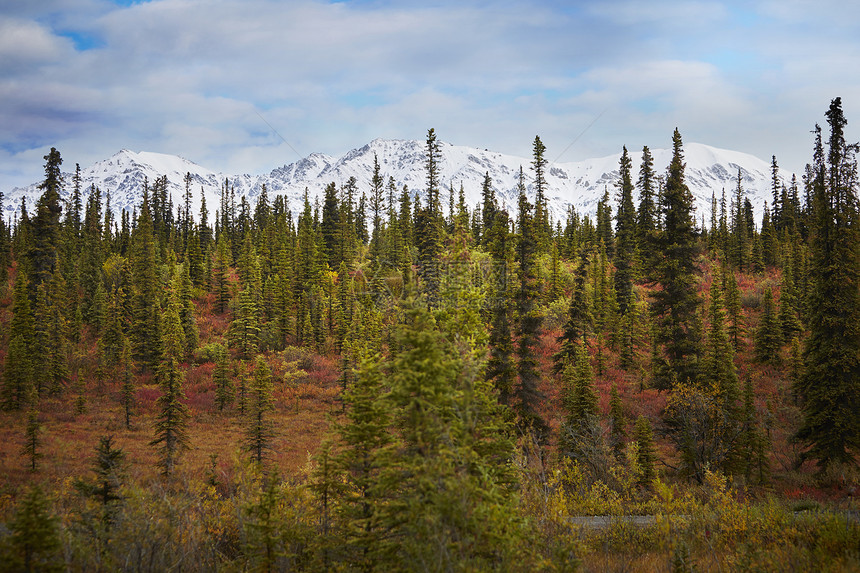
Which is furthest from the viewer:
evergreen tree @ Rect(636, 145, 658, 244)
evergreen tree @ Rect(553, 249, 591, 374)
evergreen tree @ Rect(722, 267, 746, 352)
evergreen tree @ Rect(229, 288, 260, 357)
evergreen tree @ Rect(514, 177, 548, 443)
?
evergreen tree @ Rect(229, 288, 260, 357)

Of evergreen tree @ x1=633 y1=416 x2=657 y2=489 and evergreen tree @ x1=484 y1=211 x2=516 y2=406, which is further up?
evergreen tree @ x1=484 y1=211 x2=516 y2=406

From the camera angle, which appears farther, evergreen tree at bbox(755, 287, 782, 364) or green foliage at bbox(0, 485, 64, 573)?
evergreen tree at bbox(755, 287, 782, 364)

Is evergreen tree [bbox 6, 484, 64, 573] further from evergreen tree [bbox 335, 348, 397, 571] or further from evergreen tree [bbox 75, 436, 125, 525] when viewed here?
evergreen tree [bbox 75, 436, 125, 525]

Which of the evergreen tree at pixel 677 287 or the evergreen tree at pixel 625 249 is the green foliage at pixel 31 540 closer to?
the evergreen tree at pixel 677 287

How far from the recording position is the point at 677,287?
23.9 meters

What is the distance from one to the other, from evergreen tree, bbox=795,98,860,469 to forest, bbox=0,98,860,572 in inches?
4.5

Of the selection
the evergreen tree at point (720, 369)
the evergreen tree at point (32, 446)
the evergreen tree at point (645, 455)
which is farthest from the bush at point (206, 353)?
the evergreen tree at point (720, 369)

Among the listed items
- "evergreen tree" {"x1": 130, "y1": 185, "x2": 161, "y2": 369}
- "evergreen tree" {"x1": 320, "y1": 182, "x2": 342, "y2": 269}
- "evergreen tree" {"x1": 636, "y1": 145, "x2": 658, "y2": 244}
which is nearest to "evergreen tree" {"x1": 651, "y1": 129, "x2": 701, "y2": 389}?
"evergreen tree" {"x1": 636, "y1": 145, "x2": 658, "y2": 244}

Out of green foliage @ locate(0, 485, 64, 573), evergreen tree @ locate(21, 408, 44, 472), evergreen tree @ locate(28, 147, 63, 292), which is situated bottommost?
evergreen tree @ locate(21, 408, 44, 472)

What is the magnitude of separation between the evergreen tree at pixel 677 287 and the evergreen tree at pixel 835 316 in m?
4.92

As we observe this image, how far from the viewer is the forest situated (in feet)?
24.3

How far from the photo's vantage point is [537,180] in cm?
4228

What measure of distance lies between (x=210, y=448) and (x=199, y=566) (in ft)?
82.8

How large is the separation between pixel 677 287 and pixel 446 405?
21.2m
